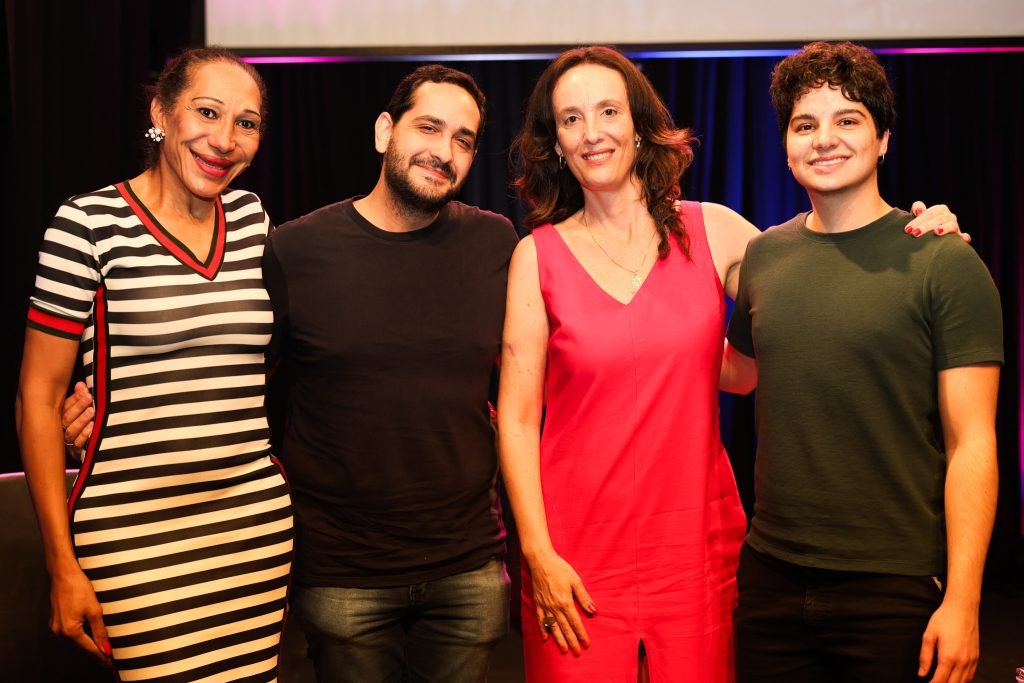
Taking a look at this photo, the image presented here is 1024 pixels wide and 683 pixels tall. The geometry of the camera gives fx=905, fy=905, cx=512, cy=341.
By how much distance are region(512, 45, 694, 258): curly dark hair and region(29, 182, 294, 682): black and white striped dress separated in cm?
68

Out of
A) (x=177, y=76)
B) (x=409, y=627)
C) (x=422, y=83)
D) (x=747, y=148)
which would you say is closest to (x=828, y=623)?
(x=409, y=627)

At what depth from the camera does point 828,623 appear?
156 cm

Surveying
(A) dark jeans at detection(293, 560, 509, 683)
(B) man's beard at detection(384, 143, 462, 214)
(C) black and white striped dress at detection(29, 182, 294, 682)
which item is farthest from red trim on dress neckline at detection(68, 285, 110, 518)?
(B) man's beard at detection(384, 143, 462, 214)

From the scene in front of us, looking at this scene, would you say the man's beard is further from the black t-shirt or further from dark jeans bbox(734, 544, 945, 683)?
dark jeans bbox(734, 544, 945, 683)

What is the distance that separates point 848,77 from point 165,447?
142cm

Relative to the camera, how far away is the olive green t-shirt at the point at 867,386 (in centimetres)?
152

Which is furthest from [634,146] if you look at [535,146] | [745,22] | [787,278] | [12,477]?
[745,22]

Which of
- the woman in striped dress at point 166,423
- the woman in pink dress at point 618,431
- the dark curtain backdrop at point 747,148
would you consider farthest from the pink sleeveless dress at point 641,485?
the dark curtain backdrop at point 747,148

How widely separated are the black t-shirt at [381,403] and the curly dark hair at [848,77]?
754 millimetres

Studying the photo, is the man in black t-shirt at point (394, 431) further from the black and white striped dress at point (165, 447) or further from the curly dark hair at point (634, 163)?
the curly dark hair at point (634, 163)

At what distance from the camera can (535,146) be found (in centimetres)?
203

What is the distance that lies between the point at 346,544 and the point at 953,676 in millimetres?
1105

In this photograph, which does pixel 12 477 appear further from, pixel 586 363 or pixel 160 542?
pixel 586 363

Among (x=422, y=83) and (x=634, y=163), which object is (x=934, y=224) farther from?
(x=422, y=83)
